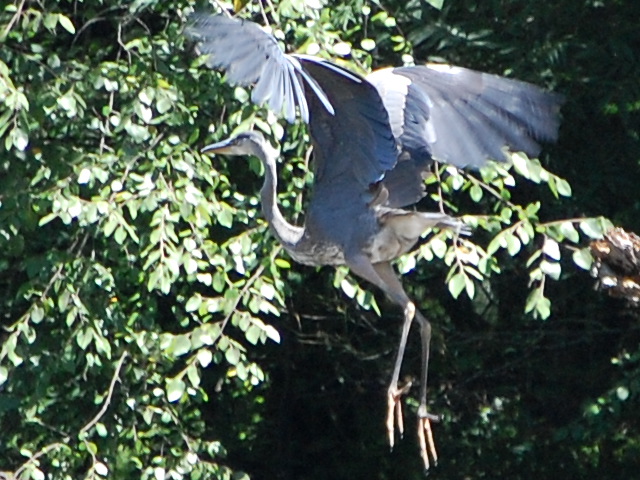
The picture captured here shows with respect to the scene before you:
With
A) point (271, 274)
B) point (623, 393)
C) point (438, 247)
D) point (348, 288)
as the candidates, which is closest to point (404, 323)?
point (438, 247)

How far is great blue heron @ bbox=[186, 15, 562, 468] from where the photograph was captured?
4.57 metres

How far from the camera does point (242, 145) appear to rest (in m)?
4.86

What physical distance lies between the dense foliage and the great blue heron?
26 centimetres

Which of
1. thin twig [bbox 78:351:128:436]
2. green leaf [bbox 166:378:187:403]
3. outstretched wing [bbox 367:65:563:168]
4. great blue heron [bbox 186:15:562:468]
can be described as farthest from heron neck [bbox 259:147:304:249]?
thin twig [bbox 78:351:128:436]

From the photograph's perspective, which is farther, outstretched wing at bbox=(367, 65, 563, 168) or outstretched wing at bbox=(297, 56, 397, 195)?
outstretched wing at bbox=(367, 65, 563, 168)

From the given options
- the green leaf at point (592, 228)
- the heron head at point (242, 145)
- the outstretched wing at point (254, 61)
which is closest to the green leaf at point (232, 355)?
the heron head at point (242, 145)

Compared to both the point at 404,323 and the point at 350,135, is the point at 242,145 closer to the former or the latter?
the point at 350,135

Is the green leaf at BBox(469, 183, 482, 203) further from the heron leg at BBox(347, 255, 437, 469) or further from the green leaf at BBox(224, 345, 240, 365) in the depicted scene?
the green leaf at BBox(224, 345, 240, 365)

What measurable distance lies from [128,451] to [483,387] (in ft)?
5.64

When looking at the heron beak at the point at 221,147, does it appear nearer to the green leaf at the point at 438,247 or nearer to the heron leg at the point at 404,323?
the heron leg at the point at 404,323

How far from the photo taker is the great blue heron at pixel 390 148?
180 inches

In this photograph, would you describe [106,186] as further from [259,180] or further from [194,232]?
[259,180]

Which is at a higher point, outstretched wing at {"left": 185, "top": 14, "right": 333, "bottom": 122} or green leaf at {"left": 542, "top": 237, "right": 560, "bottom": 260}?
outstretched wing at {"left": 185, "top": 14, "right": 333, "bottom": 122}

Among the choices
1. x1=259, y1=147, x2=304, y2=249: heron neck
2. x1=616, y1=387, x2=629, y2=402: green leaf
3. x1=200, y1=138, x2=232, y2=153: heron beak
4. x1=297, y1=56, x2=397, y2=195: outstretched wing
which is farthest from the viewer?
x1=616, y1=387, x2=629, y2=402: green leaf
